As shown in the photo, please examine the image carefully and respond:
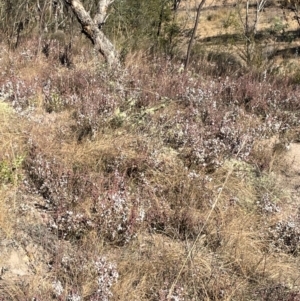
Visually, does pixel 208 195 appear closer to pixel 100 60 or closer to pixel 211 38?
pixel 100 60

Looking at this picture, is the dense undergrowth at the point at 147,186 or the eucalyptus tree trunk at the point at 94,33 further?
the eucalyptus tree trunk at the point at 94,33

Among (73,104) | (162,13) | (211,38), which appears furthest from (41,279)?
(211,38)

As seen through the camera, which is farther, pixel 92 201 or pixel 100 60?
pixel 100 60

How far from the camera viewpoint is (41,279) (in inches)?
108

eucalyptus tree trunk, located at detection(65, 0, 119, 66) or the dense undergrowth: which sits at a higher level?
eucalyptus tree trunk, located at detection(65, 0, 119, 66)

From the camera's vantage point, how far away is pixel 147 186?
365cm

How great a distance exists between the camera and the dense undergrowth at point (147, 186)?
2.82m

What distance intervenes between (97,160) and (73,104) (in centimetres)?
122

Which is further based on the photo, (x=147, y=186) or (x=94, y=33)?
(x=94, y=33)

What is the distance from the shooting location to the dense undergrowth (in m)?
2.82

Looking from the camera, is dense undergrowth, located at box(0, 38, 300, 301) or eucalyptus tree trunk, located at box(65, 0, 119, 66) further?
eucalyptus tree trunk, located at box(65, 0, 119, 66)

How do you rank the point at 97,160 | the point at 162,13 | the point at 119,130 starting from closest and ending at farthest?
the point at 97,160
the point at 119,130
the point at 162,13

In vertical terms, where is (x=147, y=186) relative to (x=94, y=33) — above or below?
below

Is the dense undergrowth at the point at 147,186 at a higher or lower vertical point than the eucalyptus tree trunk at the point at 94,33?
lower
